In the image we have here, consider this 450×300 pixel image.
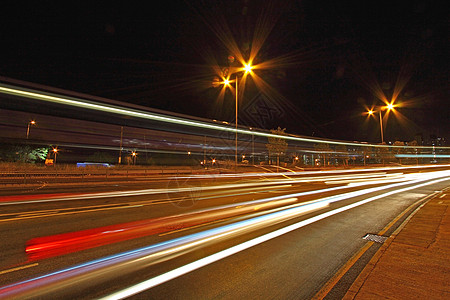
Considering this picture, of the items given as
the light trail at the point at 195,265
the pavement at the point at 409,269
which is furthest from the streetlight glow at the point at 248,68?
the pavement at the point at 409,269

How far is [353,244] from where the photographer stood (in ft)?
15.2

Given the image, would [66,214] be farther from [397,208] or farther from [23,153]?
[23,153]

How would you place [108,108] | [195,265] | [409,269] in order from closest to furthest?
1. [409,269]
2. [195,265]
3. [108,108]

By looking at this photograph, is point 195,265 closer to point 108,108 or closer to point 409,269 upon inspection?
point 409,269

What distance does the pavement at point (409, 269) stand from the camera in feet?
8.49

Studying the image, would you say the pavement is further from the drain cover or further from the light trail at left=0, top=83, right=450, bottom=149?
the light trail at left=0, top=83, right=450, bottom=149

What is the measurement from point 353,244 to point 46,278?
5.71m

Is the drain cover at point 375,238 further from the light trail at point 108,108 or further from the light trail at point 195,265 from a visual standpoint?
the light trail at point 108,108

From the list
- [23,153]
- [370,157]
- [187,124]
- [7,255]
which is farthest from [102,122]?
[370,157]

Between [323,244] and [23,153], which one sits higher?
[23,153]

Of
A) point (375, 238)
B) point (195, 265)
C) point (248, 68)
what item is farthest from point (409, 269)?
point (248, 68)

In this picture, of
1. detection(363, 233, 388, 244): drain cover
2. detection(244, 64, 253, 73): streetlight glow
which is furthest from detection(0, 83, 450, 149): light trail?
detection(363, 233, 388, 244): drain cover

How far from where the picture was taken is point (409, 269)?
3.20 meters

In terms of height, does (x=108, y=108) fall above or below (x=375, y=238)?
above
